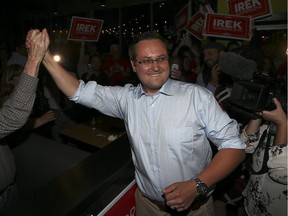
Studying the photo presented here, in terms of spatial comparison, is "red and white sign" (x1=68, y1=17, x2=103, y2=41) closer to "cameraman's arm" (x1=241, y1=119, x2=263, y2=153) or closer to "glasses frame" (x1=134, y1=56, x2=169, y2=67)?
"glasses frame" (x1=134, y1=56, x2=169, y2=67)

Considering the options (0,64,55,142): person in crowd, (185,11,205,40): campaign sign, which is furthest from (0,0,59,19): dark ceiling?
(0,64,55,142): person in crowd

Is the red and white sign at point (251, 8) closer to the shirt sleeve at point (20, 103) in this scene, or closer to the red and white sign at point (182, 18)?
the red and white sign at point (182, 18)

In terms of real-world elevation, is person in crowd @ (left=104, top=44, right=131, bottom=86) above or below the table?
above

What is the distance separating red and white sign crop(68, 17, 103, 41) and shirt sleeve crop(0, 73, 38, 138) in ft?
12.8

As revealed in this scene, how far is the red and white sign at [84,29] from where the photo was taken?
508 centimetres

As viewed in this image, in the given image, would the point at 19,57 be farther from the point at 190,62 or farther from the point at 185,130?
the point at 185,130

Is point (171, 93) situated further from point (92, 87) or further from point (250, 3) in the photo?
point (250, 3)

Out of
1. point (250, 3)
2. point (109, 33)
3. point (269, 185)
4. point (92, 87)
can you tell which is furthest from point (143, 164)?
point (109, 33)

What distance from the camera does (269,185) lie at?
5.01 ft

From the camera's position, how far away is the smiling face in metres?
1.50

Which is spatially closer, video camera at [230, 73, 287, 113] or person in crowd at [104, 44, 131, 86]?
video camera at [230, 73, 287, 113]

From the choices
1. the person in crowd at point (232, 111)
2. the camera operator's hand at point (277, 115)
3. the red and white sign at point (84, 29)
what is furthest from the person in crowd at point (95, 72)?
the camera operator's hand at point (277, 115)

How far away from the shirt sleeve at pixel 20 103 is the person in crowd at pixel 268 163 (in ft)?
3.79

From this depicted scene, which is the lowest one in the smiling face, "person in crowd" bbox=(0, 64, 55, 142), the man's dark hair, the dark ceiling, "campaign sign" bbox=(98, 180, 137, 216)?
"campaign sign" bbox=(98, 180, 137, 216)
